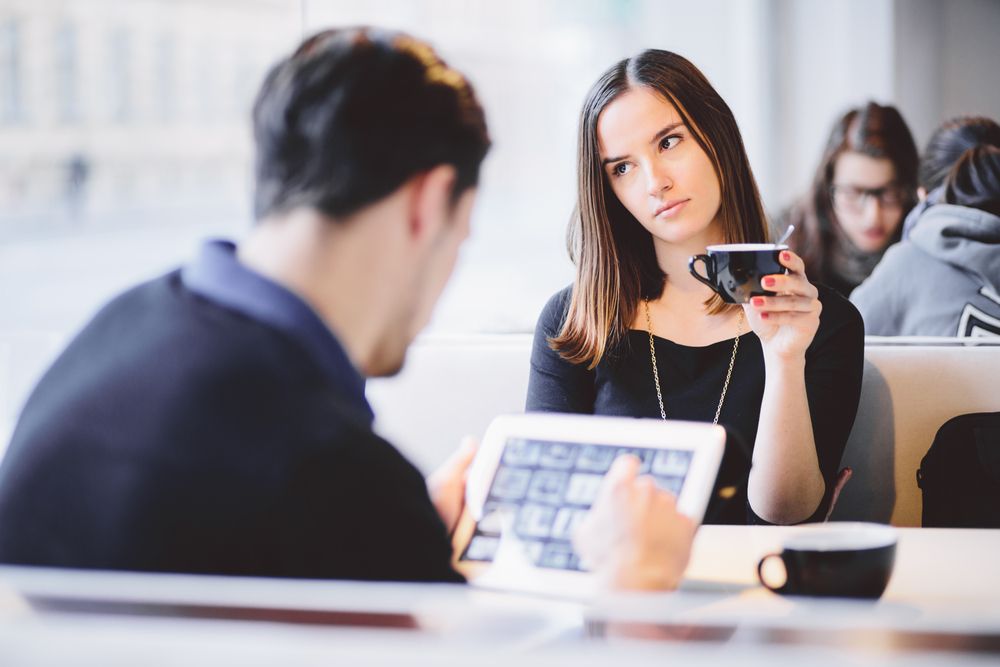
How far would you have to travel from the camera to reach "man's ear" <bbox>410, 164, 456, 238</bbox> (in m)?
0.78

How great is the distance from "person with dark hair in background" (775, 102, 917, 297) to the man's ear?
2.53m

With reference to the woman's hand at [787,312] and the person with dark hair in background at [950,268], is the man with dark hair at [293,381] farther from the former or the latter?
the person with dark hair in background at [950,268]

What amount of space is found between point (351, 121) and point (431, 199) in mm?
88

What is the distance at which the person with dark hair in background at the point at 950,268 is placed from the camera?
207 cm

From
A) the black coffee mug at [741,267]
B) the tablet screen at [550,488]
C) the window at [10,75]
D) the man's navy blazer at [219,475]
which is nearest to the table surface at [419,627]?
the man's navy blazer at [219,475]

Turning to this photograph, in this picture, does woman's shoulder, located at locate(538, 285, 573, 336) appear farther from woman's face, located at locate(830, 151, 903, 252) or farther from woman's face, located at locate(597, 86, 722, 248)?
woman's face, located at locate(830, 151, 903, 252)

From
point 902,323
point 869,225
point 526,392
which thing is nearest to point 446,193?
point 526,392

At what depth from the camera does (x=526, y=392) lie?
1849 millimetres

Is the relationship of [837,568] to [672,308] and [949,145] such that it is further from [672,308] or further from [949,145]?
[949,145]

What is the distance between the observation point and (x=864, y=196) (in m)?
3.08

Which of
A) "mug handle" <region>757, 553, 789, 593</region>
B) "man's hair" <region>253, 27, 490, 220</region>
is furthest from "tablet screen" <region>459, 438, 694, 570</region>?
"man's hair" <region>253, 27, 490, 220</region>

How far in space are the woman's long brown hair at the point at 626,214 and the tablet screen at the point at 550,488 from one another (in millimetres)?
798

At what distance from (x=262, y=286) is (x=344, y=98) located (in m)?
0.15

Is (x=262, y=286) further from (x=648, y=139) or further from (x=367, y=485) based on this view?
(x=648, y=139)
